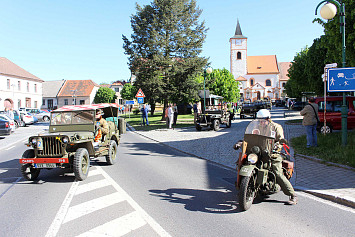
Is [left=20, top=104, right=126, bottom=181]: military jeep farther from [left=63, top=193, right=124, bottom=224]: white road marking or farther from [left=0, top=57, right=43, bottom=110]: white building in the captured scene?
[left=0, top=57, right=43, bottom=110]: white building

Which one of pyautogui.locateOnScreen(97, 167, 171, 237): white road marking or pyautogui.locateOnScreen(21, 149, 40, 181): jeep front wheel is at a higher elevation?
pyautogui.locateOnScreen(21, 149, 40, 181): jeep front wheel

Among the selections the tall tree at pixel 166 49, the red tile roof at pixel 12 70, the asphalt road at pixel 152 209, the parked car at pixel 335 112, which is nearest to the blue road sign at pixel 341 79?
the asphalt road at pixel 152 209

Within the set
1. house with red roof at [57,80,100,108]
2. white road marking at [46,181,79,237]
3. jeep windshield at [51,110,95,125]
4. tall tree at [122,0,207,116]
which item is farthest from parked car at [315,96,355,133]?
house with red roof at [57,80,100,108]

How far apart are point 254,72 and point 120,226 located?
4239 inches

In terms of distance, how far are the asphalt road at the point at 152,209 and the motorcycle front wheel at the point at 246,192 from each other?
0.14 m

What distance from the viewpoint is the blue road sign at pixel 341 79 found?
9.16 m

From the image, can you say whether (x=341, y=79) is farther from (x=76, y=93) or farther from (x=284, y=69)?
Answer: (x=284, y=69)

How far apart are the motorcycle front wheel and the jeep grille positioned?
4.53 m

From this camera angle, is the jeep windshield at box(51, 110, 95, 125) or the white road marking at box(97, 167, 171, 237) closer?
the white road marking at box(97, 167, 171, 237)

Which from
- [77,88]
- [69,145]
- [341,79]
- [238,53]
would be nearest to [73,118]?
[69,145]

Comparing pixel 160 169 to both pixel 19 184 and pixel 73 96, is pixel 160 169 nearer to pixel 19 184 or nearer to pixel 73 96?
pixel 19 184

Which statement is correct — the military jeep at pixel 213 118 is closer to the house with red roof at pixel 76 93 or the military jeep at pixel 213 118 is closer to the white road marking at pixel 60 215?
the white road marking at pixel 60 215

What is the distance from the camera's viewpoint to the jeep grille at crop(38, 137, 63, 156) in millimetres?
7160

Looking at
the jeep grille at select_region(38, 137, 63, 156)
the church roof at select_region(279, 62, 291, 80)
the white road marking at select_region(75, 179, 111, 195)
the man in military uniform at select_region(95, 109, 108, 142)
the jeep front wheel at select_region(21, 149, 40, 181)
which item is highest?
the church roof at select_region(279, 62, 291, 80)
